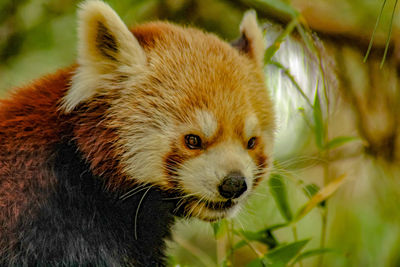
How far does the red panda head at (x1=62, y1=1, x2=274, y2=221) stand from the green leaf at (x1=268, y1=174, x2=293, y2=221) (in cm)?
Answer: 45

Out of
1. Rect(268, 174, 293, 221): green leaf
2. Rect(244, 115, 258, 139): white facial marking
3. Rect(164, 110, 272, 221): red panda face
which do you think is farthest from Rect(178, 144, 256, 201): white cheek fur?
Rect(268, 174, 293, 221): green leaf

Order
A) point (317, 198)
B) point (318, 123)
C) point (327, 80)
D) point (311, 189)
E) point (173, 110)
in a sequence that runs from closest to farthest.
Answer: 1. point (173, 110)
2. point (317, 198)
3. point (318, 123)
4. point (311, 189)
5. point (327, 80)

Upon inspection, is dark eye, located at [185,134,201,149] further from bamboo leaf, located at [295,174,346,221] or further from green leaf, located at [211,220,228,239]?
bamboo leaf, located at [295,174,346,221]

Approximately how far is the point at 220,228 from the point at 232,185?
0.73 metres

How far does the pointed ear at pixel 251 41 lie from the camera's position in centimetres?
299

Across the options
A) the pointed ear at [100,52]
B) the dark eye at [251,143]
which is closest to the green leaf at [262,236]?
the dark eye at [251,143]

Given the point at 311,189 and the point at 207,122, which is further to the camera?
the point at 311,189

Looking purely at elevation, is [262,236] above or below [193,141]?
below

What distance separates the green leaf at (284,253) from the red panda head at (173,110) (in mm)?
350

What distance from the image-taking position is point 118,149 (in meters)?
2.42

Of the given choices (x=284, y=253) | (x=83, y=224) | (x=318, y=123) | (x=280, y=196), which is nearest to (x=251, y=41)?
(x=318, y=123)

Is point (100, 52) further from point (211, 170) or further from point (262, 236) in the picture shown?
point (262, 236)

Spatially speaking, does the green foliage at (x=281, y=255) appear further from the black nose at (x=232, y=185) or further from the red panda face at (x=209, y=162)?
the black nose at (x=232, y=185)

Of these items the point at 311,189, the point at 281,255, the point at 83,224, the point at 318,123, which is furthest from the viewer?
the point at 311,189
